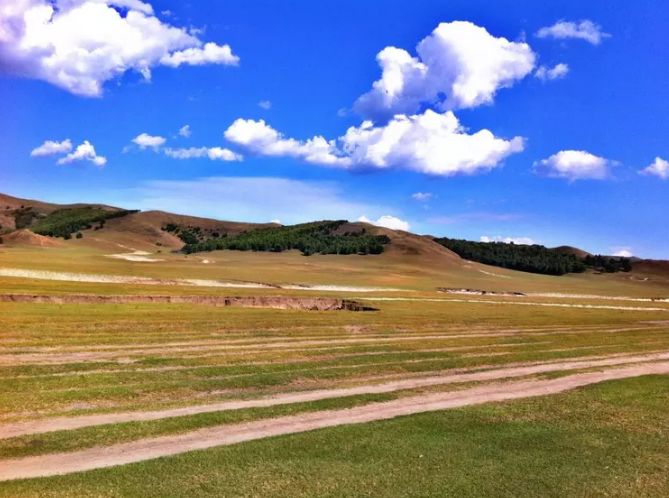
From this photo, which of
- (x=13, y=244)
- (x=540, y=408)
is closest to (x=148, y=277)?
(x=540, y=408)

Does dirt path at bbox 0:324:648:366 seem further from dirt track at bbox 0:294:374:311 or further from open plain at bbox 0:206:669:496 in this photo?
dirt track at bbox 0:294:374:311

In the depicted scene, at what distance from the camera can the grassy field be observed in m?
11.9

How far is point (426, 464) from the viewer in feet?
42.4

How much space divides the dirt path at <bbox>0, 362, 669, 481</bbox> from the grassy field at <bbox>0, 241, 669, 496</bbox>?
350mm

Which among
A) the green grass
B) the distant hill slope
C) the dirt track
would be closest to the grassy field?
the green grass

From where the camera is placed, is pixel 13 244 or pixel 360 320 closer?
pixel 360 320

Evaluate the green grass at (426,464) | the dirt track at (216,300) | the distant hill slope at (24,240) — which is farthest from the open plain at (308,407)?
the distant hill slope at (24,240)

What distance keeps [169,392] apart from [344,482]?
908 cm

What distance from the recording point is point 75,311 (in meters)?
35.7

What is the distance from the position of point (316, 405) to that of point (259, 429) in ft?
10.0

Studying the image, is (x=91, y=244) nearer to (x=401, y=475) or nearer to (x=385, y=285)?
(x=385, y=285)

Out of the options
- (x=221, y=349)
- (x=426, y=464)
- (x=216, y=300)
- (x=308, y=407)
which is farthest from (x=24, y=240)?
(x=426, y=464)

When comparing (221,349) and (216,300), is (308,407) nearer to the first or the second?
(221,349)

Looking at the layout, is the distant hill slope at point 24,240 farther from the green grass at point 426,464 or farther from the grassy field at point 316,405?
the green grass at point 426,464
